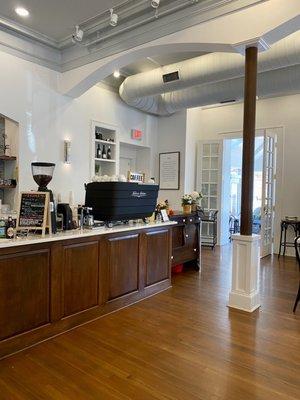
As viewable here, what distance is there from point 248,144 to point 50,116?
3255 mm

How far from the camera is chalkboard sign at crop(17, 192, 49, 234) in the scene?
2699 millimetres

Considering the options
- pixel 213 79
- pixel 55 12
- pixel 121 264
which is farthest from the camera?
pixel 213 79

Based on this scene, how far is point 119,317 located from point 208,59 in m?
3.86

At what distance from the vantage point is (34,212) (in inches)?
108

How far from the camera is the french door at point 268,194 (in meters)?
6.19

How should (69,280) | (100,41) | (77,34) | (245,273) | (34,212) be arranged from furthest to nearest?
(100,41) < (77,34) < (245,273) < (69,280) < (34,212)

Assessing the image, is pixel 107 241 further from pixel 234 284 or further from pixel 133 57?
pixel 133 57

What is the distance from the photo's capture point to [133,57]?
4.23 meters

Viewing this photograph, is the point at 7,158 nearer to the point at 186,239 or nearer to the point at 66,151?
the point at 66,151

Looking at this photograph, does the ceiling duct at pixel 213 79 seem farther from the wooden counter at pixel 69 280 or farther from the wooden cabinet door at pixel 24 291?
the wooden cabinet door at pixel 24 291

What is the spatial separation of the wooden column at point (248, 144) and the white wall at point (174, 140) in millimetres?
3789

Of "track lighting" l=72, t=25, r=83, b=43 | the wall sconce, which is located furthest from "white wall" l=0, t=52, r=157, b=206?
"track lighting" l=72, t=25, r=83, b=43

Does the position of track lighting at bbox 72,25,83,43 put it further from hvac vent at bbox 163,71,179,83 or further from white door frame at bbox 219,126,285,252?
white door frame at bbox 219,126,285,252

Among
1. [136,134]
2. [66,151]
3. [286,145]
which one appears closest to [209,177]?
[286,145]
